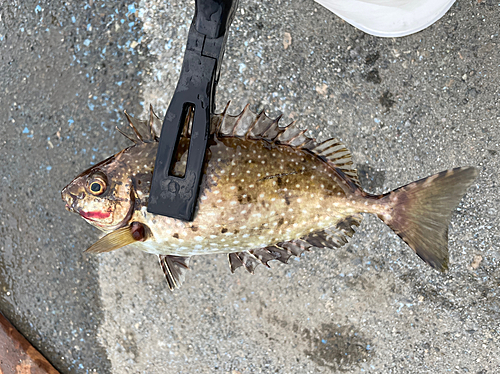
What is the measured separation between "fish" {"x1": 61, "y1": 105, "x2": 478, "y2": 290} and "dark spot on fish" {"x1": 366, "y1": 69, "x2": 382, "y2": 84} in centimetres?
76

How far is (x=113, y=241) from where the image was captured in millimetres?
924

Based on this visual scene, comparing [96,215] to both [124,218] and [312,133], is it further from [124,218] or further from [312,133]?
[312,133]

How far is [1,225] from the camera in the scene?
6.28 feet

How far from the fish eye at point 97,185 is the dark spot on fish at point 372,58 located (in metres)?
1.38

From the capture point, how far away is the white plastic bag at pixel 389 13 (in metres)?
1.48

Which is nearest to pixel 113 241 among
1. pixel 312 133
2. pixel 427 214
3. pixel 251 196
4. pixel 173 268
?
pixel 173 268

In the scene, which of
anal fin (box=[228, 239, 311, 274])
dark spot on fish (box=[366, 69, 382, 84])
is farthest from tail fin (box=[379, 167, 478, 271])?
dark spot on fish (box=[366, 69, 382, 84])

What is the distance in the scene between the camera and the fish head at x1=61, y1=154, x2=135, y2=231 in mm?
985

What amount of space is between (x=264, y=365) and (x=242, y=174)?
1.24m

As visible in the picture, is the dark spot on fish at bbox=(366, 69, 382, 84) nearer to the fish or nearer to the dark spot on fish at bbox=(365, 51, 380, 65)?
the dark spot on fish at bbox=(365, 51, 380, 65)

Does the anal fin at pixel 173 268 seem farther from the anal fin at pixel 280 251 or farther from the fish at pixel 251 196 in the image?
the anal fin at pixel 280 251

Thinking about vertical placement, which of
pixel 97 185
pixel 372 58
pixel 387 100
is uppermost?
pixel 372 58

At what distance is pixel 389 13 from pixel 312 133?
63cm

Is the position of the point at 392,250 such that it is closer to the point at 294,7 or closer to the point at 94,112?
the point at 294,7
